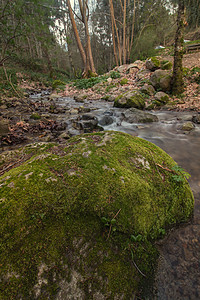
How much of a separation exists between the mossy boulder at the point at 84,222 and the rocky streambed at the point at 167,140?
157 millimetres

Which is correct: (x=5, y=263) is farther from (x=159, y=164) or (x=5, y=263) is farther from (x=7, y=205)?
(x=159, y=164)

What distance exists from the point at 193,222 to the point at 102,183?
4.20ft

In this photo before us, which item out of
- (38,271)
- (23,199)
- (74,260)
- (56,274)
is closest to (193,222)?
(74,260)

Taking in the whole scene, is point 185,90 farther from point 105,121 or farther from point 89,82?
point 89,82

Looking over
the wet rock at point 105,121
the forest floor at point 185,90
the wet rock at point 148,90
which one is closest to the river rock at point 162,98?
the forest floor at point 185,90

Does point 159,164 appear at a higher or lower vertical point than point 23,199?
lower

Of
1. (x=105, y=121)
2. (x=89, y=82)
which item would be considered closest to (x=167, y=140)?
(x=105, y=121)

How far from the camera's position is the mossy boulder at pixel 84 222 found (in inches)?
39.4

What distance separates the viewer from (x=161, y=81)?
30.7 ft

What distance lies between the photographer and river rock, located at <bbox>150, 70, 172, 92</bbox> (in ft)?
30.1

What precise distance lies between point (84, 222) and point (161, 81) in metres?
10.2

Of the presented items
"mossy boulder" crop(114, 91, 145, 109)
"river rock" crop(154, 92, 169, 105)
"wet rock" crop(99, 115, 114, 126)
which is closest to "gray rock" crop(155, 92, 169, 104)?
"river rock" crop(154, 92, 169, 105)

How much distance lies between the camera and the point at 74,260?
3.64 feet

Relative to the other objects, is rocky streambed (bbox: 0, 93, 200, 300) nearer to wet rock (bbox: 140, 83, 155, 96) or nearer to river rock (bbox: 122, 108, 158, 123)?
river rock (bbox: 122, 108, 158, 123)
